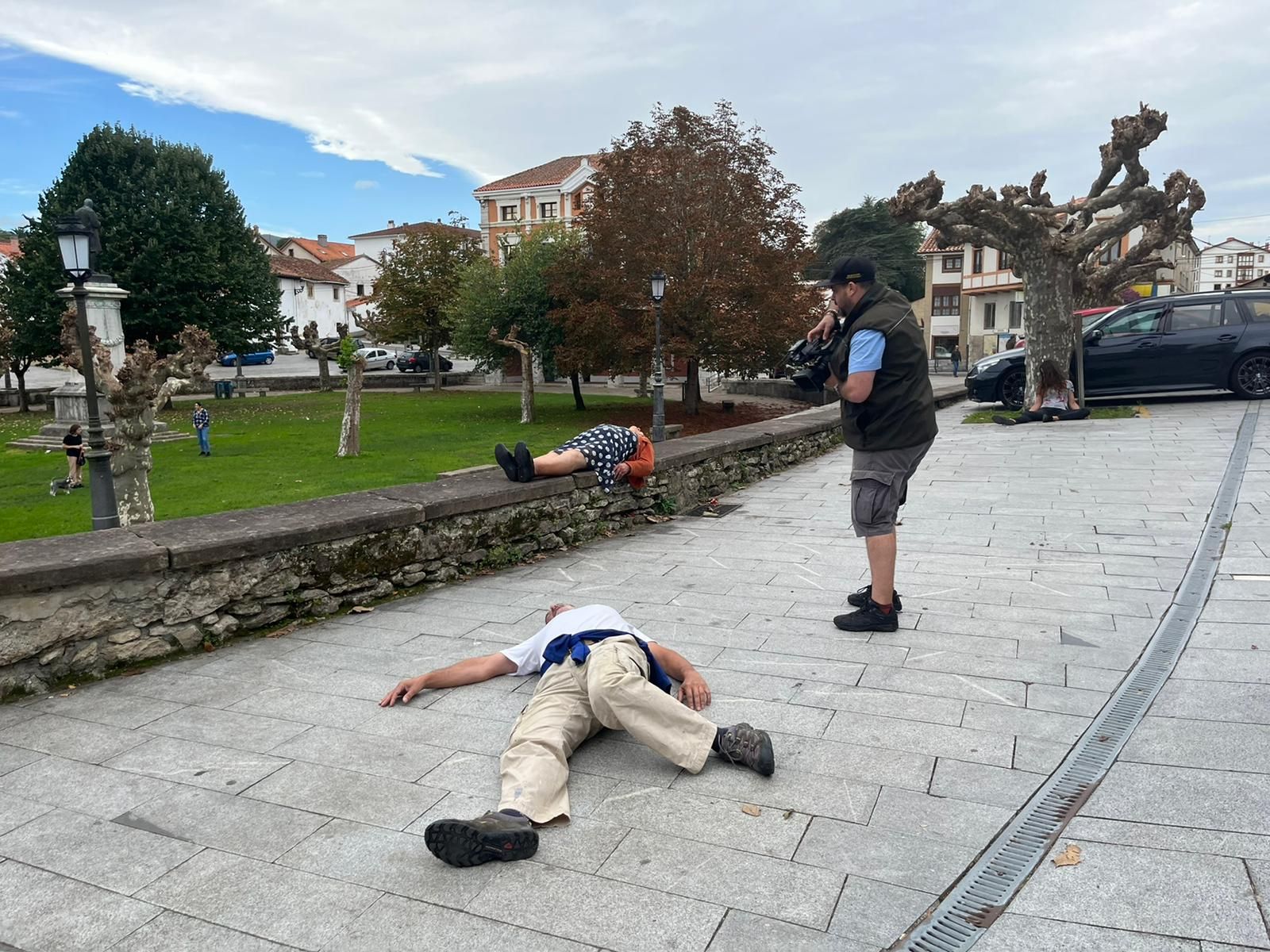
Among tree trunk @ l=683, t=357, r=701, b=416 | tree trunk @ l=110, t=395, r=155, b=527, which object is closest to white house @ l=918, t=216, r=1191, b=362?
tree trunk @ l=683, t=357, r=701, b=416

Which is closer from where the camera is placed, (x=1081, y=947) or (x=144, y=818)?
(x=1081, y=947)

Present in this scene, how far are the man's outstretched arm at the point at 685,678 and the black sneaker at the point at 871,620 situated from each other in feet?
4.14

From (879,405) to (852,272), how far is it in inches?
27.6

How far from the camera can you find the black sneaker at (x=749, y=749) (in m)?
3.02

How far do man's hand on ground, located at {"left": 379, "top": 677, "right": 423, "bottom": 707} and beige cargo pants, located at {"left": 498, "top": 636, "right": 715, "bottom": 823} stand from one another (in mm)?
760

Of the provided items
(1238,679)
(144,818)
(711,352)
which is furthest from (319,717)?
(711,352)

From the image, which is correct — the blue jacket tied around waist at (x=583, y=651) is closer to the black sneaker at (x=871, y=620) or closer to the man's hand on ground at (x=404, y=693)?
the man's hand on ground at (x=404, y=693)

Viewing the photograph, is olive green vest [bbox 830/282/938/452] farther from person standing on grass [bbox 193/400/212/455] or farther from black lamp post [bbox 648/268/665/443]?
person standing on grass [bbox 193/400/212/455]

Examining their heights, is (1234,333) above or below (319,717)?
above

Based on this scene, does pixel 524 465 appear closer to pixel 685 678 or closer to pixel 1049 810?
pixel 685 678

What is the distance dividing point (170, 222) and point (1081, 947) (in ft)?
91.0

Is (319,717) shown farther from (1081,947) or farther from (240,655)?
(1081,947)

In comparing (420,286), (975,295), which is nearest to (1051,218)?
(420,286)

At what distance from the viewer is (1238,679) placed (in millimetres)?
3725
